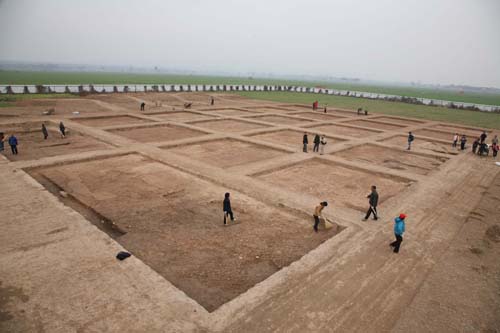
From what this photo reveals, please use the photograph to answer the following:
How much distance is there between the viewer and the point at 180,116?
116 feet

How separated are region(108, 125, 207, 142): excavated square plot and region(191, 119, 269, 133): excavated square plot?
2.47 meters

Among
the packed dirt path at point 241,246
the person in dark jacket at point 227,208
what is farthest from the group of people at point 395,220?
the person in dark jacket at point 227,208

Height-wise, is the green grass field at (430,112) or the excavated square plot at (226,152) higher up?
the green grass field at (430,112)

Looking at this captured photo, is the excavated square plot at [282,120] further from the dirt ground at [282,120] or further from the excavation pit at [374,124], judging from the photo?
the excavation pit at [374,124]

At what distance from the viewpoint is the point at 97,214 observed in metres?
11.2

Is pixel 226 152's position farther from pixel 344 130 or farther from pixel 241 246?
pixel 344 130

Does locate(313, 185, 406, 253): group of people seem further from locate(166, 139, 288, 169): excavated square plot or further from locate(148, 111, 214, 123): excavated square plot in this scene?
locate(148, 111, 214, 123): excavated square plot

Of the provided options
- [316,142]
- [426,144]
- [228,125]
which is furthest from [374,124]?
[316,142]

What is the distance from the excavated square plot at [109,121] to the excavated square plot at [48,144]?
3.90 metres

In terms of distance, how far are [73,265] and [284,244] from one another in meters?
5.95

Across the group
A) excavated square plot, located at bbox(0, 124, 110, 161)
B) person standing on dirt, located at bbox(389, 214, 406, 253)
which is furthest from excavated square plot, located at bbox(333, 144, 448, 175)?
excavated square plot, located at bbox(0, 124, 110, 161)

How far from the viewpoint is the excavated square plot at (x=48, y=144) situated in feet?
60.8

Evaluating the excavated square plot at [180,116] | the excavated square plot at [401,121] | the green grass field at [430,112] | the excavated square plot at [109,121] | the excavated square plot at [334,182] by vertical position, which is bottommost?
the excavated square plot at [334,182]

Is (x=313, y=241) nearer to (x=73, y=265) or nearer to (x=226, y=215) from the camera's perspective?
(x=226, y=215)
